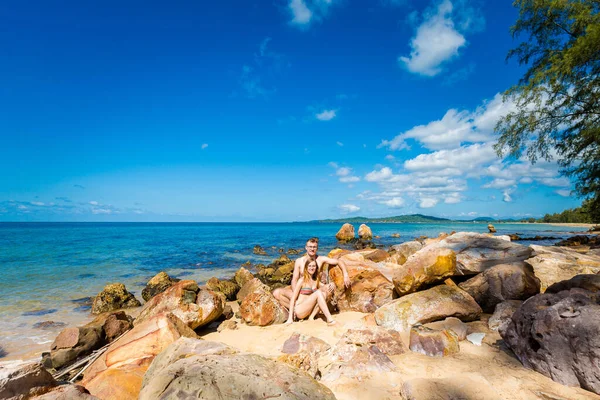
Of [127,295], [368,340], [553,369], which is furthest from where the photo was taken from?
[127,295]

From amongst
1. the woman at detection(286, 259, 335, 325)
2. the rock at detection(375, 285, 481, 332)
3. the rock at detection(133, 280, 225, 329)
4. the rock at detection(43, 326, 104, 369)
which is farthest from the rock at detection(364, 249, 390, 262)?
the rock at detection(43, 326, 104, 369)

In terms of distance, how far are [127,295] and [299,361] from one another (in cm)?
988

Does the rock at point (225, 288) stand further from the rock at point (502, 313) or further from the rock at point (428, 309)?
the rock at point (502, 313)

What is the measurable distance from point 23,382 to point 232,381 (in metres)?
2.76

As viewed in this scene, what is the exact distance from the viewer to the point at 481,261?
801 centimetres

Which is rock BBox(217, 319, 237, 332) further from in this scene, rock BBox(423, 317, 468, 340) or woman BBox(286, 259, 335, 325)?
rock BBox(423, 317, 468, 340)

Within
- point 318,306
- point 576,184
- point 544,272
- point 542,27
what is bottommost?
point 318,306

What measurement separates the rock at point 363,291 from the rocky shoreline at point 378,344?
3 cm

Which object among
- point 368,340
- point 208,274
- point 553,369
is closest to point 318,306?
point 368,340

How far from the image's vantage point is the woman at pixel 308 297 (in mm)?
6992

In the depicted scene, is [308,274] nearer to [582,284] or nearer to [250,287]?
[250,287]

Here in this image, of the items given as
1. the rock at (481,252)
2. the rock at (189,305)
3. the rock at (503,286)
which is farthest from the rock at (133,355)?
the rock at (481,252)

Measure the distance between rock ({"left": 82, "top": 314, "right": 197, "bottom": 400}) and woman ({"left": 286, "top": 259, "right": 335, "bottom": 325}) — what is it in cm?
261

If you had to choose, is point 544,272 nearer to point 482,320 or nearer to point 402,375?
point 482,320
